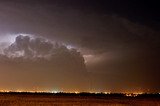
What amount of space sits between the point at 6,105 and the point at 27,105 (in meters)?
3.93

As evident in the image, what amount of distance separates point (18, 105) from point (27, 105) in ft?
4.96

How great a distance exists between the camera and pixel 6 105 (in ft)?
186

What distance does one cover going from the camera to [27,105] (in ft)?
194

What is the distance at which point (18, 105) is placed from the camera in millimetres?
58562

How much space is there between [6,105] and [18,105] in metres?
2.52
